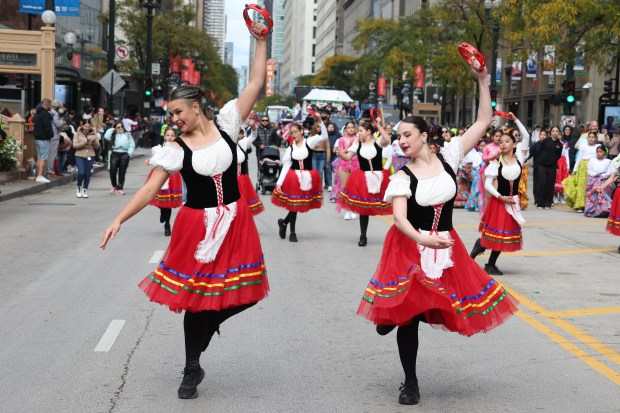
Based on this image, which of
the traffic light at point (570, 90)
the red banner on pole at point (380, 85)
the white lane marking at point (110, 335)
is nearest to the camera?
the white lane marking at point (110, 335)

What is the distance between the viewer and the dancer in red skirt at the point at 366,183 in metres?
15.1

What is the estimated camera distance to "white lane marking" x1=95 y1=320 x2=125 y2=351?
25.3 feet

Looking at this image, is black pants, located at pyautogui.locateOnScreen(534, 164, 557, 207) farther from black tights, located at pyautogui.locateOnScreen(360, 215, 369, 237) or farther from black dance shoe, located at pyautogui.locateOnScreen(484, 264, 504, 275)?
black dance shoe, located at pyautogui.locateOnScreen(484, 264, 504, 275)

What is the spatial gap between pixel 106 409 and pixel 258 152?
20.8 meters

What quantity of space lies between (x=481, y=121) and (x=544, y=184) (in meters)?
18.4

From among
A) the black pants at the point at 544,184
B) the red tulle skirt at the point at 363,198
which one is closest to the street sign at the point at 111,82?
Answer: the black pants at the point at 544,184

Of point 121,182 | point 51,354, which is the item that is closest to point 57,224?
point 121,182

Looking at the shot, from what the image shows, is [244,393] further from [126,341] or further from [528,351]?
[528,351]

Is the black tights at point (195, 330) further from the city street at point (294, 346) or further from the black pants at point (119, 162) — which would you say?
the black pants at point (119, 162)

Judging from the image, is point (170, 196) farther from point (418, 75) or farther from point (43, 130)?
point (418, 75)

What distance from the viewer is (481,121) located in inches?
265

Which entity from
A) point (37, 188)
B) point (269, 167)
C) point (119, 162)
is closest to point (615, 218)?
point (119, 162)

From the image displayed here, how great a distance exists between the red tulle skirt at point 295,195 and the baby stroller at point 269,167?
1023 centimetres

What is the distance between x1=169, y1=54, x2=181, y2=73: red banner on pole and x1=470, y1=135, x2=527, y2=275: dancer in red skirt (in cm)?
6143
